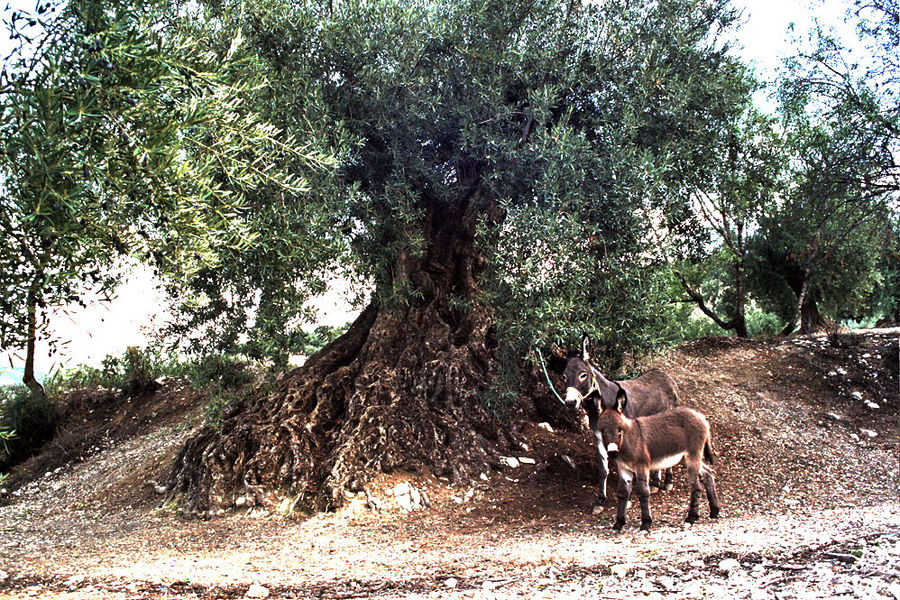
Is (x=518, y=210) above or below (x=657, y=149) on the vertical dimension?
below

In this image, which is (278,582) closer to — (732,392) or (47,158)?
(47,158)

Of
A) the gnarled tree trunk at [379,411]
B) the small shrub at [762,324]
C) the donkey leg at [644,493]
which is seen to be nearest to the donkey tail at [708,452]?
the donkey leg at [644,493]

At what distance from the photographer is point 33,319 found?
23.5 feet

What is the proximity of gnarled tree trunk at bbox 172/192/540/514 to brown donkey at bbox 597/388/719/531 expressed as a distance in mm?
3468

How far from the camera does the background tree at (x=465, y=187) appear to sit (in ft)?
33.4

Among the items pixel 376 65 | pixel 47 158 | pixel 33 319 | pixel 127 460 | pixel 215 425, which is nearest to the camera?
pixel 47 158

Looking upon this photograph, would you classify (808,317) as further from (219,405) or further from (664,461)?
(219,405)

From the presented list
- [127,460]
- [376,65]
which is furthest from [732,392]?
[127,460]

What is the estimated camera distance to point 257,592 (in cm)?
697

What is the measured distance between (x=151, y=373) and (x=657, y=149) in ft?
51.7

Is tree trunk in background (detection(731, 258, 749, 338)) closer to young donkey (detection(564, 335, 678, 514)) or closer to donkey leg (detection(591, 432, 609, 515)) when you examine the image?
young donkey (detection(564, 335, 678, 514))

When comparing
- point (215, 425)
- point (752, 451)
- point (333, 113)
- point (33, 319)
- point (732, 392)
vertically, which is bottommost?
point (752, 451)

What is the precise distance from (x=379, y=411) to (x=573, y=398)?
4.32 m

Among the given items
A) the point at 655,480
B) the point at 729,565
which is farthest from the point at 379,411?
the point at 729,565
